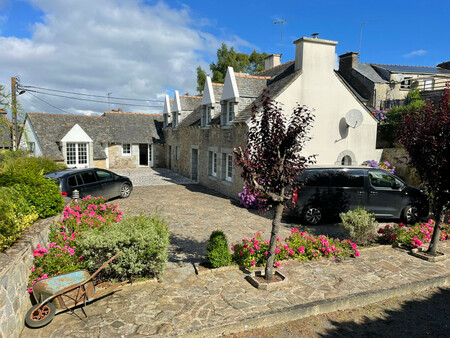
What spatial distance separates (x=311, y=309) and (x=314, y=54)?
12199mm

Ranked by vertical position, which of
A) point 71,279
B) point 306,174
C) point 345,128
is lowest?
point 71,279

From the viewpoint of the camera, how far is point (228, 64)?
3312 cm

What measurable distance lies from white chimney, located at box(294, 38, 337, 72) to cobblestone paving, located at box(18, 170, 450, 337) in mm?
9091

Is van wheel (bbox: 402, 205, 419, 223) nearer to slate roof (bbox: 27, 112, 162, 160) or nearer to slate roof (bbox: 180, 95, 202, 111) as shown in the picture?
slate roof (bbox: 180, 95, 202, 111)

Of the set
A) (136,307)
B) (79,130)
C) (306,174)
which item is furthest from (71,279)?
(79,130)

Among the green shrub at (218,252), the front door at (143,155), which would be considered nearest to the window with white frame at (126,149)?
the front door at (143,155)

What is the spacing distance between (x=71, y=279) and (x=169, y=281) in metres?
1.87

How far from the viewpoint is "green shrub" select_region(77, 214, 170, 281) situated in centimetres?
543

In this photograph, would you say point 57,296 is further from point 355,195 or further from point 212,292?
point 355,195

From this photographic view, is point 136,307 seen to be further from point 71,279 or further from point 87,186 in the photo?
point 87,186

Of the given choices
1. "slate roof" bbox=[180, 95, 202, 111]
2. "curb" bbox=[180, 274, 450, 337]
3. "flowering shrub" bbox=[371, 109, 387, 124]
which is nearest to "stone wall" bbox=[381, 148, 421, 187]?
"flowering shrub" bbox=[371, 109, 387, 124]

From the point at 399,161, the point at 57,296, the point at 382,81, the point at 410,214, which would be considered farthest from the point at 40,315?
the point at 382,81

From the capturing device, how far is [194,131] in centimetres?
2066

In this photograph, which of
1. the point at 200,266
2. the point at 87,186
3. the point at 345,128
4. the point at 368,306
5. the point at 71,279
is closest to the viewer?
the point at 71,279
